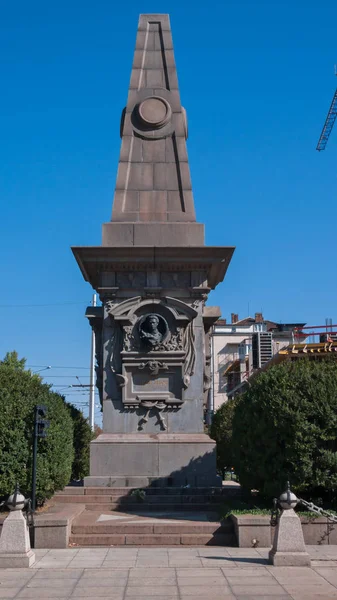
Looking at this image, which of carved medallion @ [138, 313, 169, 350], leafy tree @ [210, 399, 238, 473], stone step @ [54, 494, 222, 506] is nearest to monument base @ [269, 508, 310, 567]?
stone step @ [54, 494, 222, 506]

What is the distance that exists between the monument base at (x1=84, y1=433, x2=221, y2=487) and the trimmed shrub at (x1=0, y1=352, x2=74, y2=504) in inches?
85.0

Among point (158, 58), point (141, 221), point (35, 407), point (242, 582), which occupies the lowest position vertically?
point (242, 582)

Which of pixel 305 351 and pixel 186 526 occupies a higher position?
pixel 305 351

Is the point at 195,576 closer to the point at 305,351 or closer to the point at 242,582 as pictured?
the point at 242,582

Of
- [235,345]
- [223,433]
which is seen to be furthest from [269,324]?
[223,433]

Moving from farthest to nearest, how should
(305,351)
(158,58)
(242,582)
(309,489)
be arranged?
(305,351) → (158,58) → (309,489) → (242,582)

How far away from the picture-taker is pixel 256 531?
12.0 metres

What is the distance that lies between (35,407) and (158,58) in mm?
11931

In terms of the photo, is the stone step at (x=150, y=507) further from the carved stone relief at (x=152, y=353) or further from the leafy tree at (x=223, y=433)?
the leafy tree at (x=223, y=433)

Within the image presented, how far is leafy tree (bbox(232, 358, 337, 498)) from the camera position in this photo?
42.8 feet

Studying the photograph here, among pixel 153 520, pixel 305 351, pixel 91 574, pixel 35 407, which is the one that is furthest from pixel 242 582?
pixel 305 351

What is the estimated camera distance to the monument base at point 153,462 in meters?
16.9

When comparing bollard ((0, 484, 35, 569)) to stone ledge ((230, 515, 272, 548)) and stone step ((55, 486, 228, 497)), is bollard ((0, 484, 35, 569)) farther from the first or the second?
stone step ((55, 486, 228, 497))

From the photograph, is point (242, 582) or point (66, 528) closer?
point (242, 582)
